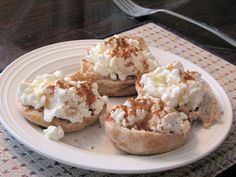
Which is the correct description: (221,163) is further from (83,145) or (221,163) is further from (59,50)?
(59,50)

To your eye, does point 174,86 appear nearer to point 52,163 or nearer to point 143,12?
point 52,163

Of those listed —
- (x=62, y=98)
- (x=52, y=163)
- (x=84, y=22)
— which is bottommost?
(x=84, y=22)

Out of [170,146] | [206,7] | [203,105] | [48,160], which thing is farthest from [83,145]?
[206,7]

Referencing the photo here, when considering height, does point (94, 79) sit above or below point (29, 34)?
above

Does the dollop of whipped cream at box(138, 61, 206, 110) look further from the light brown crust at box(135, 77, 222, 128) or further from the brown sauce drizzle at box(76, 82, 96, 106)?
the brown sauce drizzle at box(76, 82, 96, 106)

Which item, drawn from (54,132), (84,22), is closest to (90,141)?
(54,132)

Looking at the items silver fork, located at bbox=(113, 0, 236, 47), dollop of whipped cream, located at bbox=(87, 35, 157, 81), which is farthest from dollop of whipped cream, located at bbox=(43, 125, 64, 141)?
silver fork, located at bbox=(113, 0, 236, 47)

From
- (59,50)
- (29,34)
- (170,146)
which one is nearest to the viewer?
(170,146)
